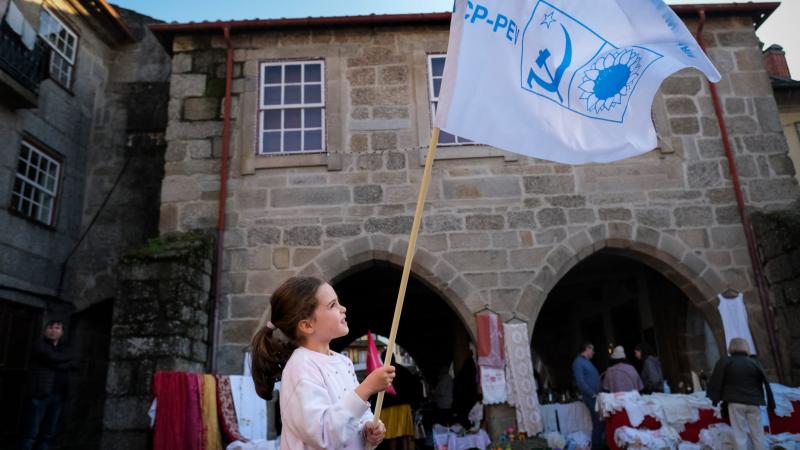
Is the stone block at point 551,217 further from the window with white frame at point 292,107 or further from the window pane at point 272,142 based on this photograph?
the window pane at point 272,142

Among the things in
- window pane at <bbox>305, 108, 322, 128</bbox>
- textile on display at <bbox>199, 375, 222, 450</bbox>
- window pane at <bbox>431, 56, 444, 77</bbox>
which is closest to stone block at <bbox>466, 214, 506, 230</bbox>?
window pane at <bbox>431, 56, 444, 77</bbox>

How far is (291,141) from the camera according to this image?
870 cm

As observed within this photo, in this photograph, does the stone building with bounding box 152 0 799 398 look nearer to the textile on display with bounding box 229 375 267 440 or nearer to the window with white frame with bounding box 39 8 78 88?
the textile on display with bounding box 229 375 267 440

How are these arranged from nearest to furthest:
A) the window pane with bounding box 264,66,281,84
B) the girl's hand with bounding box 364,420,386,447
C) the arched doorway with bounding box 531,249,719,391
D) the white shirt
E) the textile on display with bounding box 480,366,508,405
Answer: the white shirt, the girl's hand with bounding box 364,420,386,447, the textile on display with bounding box 480,366,508,405, the window pane with bounding box 264,66,281,84, the arched doorway with bounding box 531,249,719,391

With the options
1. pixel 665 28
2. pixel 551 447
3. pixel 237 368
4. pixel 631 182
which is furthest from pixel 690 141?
pixel 237 368

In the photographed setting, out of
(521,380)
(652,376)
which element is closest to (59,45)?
(521,380)

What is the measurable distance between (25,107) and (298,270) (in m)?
4.78

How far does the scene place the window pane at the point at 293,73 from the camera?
29.6ft

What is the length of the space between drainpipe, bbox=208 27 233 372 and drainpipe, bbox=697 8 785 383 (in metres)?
7.00

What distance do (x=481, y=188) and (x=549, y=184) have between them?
96 centimetres

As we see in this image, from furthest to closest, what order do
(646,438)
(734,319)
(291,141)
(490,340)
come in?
(291,141) → (734,319) → (490,340) → (646,438)

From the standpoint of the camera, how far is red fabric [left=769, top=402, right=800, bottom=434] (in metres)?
7.00

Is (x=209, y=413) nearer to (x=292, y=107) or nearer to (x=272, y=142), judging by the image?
(x=272, y=142)

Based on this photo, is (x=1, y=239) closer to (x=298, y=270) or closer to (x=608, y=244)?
(x=298, y=270)
